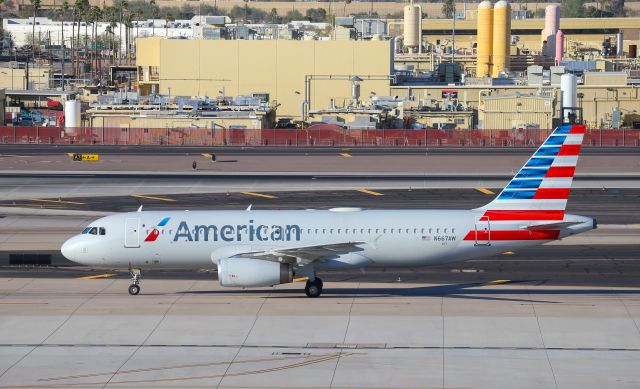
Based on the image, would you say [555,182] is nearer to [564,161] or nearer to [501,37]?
[564,161]

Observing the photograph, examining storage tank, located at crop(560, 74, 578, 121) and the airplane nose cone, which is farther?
storage tank, located at crop(560, 74, 578, 121)

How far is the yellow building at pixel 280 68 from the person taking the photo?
146 meters

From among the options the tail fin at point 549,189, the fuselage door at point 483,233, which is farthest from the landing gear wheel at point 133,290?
the tail fin at point 549,189

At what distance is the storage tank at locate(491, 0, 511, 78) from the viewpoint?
166 m

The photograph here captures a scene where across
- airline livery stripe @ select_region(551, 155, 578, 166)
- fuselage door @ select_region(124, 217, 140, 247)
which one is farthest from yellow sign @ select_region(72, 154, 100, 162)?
airline livery stripe @ select_region(551, 155, 578, 166)

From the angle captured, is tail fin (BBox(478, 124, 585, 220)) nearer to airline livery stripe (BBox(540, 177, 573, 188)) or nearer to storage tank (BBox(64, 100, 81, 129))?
airline livery stripe (BBox(540, 177, 573, 188))

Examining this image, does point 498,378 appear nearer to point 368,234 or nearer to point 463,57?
point 368,234

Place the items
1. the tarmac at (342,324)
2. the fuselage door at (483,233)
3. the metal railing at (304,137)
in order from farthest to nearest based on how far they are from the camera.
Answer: the metal railing at (304,137) < the fuselage door at (483,233) < the tarmac at (342,324)

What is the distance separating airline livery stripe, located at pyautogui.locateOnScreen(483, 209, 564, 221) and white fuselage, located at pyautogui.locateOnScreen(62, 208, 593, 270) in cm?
29

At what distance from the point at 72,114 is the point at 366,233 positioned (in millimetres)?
90184

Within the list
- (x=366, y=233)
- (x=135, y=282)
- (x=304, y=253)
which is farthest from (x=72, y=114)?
(x=366, y=233)

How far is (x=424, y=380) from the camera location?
34969 millimetres

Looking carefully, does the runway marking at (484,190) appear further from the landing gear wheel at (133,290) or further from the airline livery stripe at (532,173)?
the landing gear wheel at (133,290)

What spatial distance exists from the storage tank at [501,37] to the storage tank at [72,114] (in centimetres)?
6473
